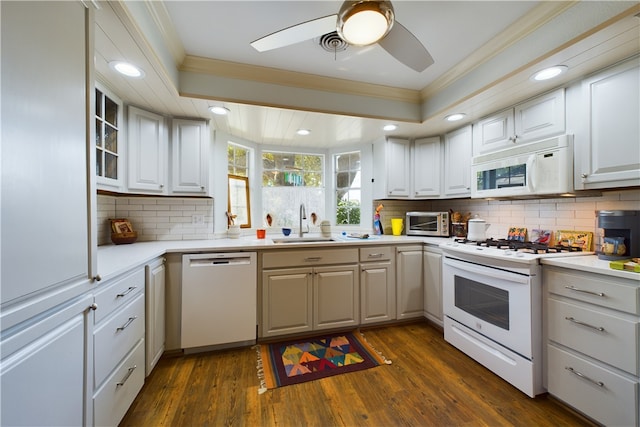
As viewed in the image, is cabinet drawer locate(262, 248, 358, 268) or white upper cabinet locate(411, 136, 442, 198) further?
white upper cabinet locate(411, 136, 442, 198)

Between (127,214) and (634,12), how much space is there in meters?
3.74

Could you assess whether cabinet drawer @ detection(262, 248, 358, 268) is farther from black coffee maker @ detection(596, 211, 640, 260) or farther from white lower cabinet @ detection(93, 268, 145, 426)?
black coffee maker @ detection(596, 211, 640, 260)

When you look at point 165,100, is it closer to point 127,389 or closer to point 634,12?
point 127,389

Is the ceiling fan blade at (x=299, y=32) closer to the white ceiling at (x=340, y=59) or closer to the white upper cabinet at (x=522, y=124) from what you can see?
the white ceiling at (x=340, y=59)

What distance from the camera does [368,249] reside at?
2.55 metres

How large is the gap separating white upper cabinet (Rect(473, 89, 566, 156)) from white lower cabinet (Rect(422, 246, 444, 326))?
44.0 inches

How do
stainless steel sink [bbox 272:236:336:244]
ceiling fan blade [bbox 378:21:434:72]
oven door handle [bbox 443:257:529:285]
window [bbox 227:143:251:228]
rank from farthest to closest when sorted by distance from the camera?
window [bbox 227:143:251:228] → stainless steel sink [bbox 272:236:336:244] → oven door handle [bbox 443:257:529:285] → ceiling fan blade [bbox 378:21:434:72]

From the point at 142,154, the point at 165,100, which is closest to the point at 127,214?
the point at 142,154

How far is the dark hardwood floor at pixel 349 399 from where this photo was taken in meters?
1.45

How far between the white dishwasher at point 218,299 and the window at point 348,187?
1638 millimetres

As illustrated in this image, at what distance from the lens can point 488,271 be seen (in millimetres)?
1851

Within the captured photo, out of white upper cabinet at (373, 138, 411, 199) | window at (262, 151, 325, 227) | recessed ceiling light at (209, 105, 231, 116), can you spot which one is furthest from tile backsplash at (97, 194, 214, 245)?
white upper cabinet at (373, 138, 411, 199)

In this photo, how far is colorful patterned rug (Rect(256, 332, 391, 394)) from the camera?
183 cm

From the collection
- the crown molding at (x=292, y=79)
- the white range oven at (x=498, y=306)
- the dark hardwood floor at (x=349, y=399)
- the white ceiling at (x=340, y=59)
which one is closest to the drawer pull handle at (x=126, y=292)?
the dark hardwood floor at (x=349, y=399)
